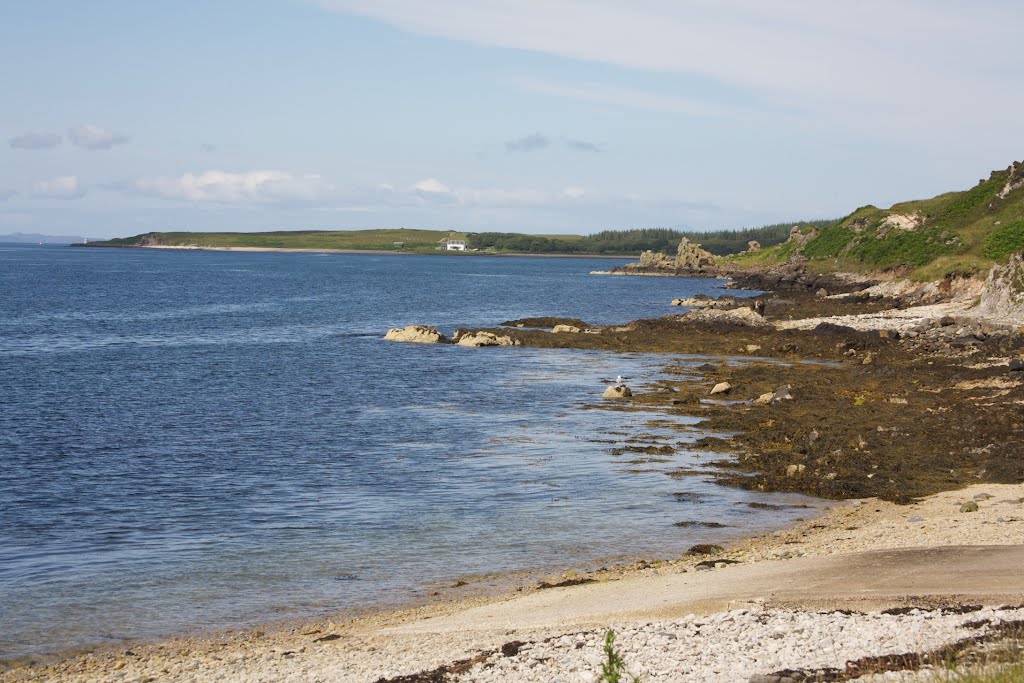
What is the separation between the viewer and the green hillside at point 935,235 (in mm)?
85125

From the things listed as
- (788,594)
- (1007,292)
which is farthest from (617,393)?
(1007,292)

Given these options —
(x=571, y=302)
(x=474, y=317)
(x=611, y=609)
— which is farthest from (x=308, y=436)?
(x=571, y=302)

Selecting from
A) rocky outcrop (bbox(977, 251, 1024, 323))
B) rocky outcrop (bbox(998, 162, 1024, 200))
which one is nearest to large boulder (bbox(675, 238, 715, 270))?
rocky outcrop (bbox(998, 162, 1024, 200))

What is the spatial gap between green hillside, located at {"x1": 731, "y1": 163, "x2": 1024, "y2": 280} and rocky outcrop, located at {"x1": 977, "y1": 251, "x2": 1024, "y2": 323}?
57.1 ft

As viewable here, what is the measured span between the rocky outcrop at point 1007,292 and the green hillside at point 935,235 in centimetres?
1741

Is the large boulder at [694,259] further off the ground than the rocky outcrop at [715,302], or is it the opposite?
the large boulder at [694,259]

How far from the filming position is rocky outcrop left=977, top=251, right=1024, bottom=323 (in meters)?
58.7

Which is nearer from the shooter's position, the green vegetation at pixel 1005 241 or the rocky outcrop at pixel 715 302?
the green vegetation at pixel 1005 241

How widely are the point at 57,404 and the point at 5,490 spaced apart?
16.8m

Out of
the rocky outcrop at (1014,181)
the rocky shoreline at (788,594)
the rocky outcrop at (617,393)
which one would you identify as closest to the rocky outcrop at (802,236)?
the rocky outcrop at (1014,181)

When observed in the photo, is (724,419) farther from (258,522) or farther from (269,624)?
(269,624)

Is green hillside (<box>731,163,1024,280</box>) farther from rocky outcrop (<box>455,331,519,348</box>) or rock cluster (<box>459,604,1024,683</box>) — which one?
rock cluster (<box>459,604,1024,683</box>)

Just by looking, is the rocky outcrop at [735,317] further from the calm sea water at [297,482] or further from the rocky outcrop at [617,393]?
the rocky outcrop at [617,393]

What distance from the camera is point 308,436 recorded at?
123ft
